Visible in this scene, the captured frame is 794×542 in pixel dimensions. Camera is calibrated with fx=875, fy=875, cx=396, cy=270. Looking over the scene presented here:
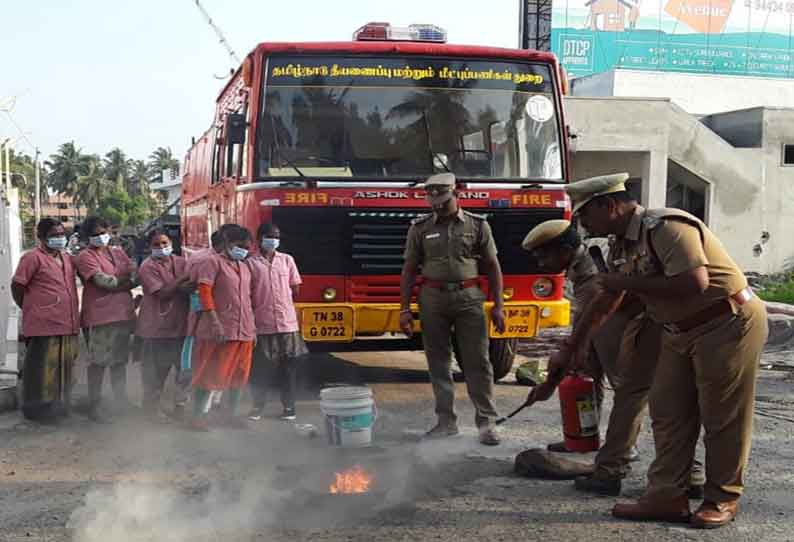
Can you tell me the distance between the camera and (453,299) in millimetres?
6059

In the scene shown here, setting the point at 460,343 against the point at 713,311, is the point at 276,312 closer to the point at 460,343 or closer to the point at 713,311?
the point at 460,343

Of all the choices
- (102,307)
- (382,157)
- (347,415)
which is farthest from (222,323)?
(382,157)

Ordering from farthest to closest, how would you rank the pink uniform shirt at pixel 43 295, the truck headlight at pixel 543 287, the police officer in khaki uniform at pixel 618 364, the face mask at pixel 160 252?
1. the truck headlight at pixel 543 287
2. the face mask at pixel 160 252
3. the pink uniform shirt at pixel 43 295
4. the police officer in khaki uniform at pixel 618 364

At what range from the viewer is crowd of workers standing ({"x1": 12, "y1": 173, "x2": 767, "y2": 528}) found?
A: 407 centimetres

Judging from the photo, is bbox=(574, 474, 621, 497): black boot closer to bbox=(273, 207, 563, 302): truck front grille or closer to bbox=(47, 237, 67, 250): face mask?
bbox=(273, 207, 563, 302): truck front grille

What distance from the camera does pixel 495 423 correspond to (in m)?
6.05

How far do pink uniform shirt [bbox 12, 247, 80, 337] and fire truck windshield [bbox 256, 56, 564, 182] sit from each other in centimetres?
175

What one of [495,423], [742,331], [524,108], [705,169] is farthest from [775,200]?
[742,331]

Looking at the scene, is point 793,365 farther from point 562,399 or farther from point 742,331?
point 742,331

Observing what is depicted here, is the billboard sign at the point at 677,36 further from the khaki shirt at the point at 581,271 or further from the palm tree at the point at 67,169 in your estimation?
the palm tree at the point at 67,169

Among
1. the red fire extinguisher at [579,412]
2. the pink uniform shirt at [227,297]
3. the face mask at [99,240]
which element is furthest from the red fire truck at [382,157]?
the red fire extinguisher at [579,412]

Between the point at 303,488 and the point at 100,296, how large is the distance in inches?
112

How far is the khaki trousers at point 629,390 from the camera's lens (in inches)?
183

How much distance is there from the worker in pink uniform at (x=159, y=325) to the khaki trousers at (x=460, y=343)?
1.93 meters
